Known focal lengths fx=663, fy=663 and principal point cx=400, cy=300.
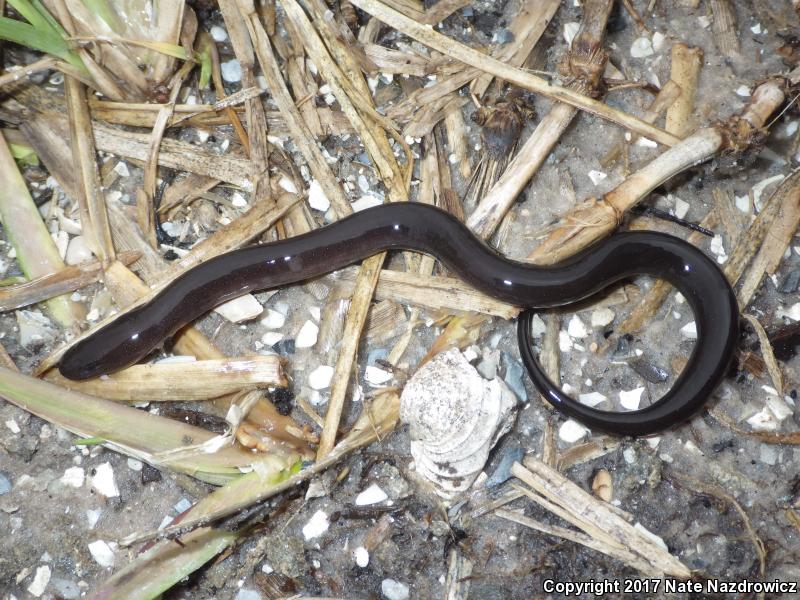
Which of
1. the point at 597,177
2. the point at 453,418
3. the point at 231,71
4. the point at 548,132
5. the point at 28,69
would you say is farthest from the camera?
the point at 231,71

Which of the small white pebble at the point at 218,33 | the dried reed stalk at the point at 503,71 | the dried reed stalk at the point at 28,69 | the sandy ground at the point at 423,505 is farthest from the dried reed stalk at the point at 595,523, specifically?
the dried reed stalk at the point at 28,69

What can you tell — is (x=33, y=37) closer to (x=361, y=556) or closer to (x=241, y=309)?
(x=241, y=309)

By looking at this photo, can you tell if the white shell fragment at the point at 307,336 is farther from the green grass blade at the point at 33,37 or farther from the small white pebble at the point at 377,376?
the green grass blade at the point at 33,37

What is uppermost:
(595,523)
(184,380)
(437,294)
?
(437,294)

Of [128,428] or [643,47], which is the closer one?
[128,428]

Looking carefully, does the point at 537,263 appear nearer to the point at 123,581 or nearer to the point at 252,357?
the point at 252,357

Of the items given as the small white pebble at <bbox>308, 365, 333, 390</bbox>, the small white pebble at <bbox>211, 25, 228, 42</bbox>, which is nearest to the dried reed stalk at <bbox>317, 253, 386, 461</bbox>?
the small white pebble at <bbox>308, 365, 333, 390</bbox>

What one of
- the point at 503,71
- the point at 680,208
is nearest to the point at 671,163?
the point at 680,208

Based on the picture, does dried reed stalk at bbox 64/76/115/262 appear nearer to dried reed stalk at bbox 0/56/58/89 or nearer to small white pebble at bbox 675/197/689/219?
dried reed stalk at bbox 0/56/58/89
